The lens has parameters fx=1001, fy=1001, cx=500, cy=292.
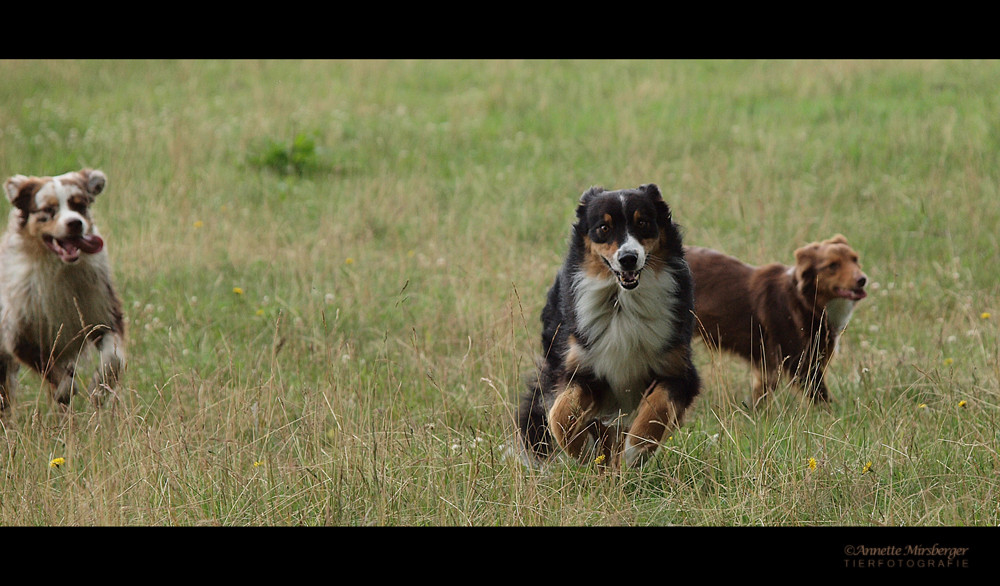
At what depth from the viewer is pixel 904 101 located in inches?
486

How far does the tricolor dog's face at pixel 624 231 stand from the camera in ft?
14.3

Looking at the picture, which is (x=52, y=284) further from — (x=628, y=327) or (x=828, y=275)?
(x=828, y=275)

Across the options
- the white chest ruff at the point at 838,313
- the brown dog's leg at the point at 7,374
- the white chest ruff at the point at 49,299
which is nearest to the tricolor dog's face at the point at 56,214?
the white chest ruff at the point at 49,299

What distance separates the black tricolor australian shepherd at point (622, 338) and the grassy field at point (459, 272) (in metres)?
0.19

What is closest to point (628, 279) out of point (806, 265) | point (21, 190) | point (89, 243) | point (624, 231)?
point (624, 231)

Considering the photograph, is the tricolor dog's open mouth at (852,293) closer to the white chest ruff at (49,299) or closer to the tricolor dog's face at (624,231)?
the tricolor dog's face at (624,231)

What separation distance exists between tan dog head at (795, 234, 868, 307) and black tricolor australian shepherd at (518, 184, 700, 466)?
1.43m

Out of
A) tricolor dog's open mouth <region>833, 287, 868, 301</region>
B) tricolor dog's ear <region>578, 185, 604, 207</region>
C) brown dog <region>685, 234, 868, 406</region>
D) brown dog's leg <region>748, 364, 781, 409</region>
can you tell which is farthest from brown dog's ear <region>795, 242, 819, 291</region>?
tricolor dog's ear <region>578, 185, 604, 207</region>

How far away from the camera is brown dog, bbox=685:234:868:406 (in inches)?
229

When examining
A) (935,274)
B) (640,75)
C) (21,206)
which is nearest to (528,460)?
(21,206)

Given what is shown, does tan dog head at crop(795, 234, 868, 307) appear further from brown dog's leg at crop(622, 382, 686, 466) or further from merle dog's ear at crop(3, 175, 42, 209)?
merle dog's ear at crop(3, 175, 42, 209)

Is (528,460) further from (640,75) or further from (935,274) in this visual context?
(640,75)

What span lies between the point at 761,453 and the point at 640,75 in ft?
35.3

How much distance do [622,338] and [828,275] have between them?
1848 millimetres
